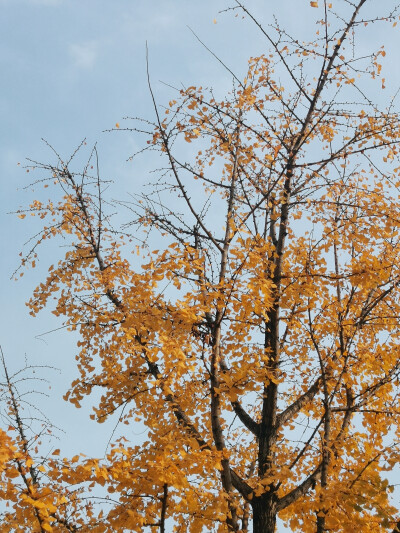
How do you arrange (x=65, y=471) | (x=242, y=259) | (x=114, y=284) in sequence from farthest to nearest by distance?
(x=114, y=284), (x=242, y=259), (x=65, y=471)

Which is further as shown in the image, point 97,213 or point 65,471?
point 97,213

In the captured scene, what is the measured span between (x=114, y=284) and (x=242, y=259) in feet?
8.39

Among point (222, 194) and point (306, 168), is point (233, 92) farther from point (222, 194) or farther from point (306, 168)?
point (222, 194)

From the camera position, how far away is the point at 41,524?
3229 millimetres

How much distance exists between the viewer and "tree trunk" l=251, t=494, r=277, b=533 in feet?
17.3

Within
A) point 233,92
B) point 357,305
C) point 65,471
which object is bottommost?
point 65,471

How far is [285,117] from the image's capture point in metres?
6.70

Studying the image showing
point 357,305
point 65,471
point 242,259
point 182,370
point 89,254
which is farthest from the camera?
point 89,254

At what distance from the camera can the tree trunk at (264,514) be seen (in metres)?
5.26

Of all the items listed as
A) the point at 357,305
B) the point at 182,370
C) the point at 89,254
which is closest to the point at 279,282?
the point at 357,305

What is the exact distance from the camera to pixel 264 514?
528cm

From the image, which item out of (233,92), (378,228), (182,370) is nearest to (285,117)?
(233,92)

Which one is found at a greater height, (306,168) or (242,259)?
(306,168)

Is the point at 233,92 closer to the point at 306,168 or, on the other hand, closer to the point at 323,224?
the point at 306,168
